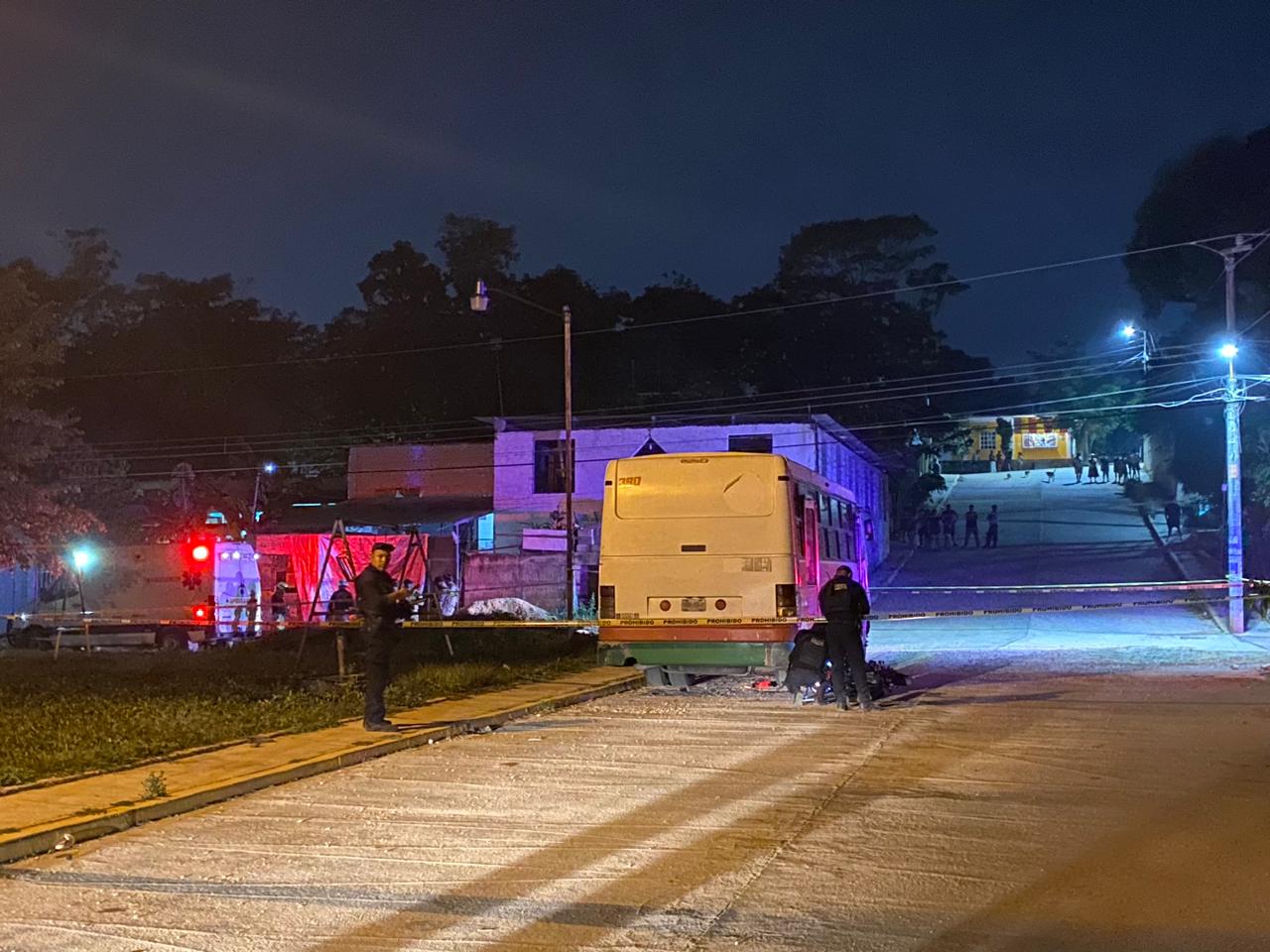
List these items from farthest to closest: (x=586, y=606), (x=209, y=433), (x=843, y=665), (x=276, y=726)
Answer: (x=209, y=433) < (x=586, y=606) < (x=843, y=665) < (x=276, y=726)

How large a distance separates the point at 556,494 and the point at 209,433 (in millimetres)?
18897

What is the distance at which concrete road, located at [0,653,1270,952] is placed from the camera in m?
5.88

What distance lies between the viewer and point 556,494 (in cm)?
4072

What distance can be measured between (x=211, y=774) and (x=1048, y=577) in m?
31.7

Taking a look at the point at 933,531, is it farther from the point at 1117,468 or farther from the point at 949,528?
the point at 1117,468

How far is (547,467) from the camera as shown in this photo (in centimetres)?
4134

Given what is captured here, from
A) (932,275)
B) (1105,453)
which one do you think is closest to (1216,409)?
(932,275)

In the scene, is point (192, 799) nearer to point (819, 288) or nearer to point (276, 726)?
point (276, 726)

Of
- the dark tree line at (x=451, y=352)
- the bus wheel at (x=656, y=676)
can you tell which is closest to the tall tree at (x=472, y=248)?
the dark tree line at (x=451, y=352)

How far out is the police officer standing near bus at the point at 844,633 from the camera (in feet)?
46.3

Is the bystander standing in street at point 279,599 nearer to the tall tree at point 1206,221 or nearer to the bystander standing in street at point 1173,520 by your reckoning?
the tall tree at point 1206,221

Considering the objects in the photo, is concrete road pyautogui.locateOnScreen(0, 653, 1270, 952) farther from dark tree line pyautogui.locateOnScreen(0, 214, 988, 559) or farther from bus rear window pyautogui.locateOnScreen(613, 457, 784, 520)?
dark tree line pyautogui.locateOnScreen(0, 214, 988, 559)

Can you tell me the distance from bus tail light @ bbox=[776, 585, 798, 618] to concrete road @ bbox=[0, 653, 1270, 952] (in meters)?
3.13

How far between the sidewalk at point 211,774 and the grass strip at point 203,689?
49 centimetres
